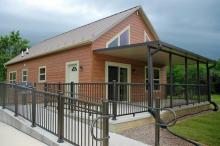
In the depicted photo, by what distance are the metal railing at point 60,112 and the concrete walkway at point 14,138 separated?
43 cm

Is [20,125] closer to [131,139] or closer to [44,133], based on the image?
[44,133]

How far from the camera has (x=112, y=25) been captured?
13.7m

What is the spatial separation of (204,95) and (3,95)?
10.8 metres

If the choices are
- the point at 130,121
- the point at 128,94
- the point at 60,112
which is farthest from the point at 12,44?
the point at 60,112

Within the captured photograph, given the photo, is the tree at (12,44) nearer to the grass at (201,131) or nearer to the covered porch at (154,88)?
the covered porch at (154,88)

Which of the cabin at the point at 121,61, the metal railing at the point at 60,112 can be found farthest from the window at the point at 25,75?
the metal railing at the point at 60,112

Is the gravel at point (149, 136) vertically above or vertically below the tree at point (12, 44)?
below

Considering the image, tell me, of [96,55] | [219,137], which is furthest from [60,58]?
[219,137]

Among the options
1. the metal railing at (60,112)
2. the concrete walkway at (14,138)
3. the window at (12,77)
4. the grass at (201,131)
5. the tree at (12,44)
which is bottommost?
the grass at (201,131)

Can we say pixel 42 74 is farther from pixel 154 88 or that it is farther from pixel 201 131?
pixel 201 131

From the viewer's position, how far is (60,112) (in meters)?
5.88

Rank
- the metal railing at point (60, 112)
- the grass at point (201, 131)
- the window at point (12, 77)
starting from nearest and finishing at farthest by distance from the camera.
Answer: the metal railing at point (60, 112) → the grass at point (201, 131) → the window at point (12, 77)

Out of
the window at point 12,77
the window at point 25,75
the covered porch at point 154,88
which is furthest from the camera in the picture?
the window at point 12,77

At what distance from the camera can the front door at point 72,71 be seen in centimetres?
1330
